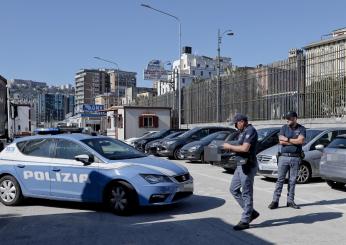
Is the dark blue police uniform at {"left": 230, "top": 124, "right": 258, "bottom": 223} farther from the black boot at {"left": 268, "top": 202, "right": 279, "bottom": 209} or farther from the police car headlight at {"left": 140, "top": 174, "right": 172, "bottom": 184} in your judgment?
the black boot at {"left": 268, "top": 202, "right": 279, "bottom": 209}

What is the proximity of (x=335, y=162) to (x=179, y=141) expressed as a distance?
11.5 meters

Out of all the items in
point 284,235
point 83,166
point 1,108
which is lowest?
point 284,235

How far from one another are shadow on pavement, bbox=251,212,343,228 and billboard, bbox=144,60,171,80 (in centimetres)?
3802

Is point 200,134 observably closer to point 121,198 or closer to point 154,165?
point 154,165

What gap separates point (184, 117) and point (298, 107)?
17.6 m

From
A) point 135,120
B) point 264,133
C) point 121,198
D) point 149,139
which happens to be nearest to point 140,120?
point 135,120

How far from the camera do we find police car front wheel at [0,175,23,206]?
963cm

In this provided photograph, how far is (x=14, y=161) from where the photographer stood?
383 inches

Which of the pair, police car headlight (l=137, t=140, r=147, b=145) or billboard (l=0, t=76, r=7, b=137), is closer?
billboard (l=0, t=76, r=7, b=137)

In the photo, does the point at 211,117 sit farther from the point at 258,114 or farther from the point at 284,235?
the point at 284,235

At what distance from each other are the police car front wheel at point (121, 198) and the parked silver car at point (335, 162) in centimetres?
502

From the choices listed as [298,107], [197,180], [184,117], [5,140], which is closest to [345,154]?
[197,180]

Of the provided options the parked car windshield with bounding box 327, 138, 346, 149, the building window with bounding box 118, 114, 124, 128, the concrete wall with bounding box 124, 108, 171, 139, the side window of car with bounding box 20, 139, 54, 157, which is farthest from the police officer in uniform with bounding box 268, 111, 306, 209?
the building window with bounding box 118, 114, 124, 128

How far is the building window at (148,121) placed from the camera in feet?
142
